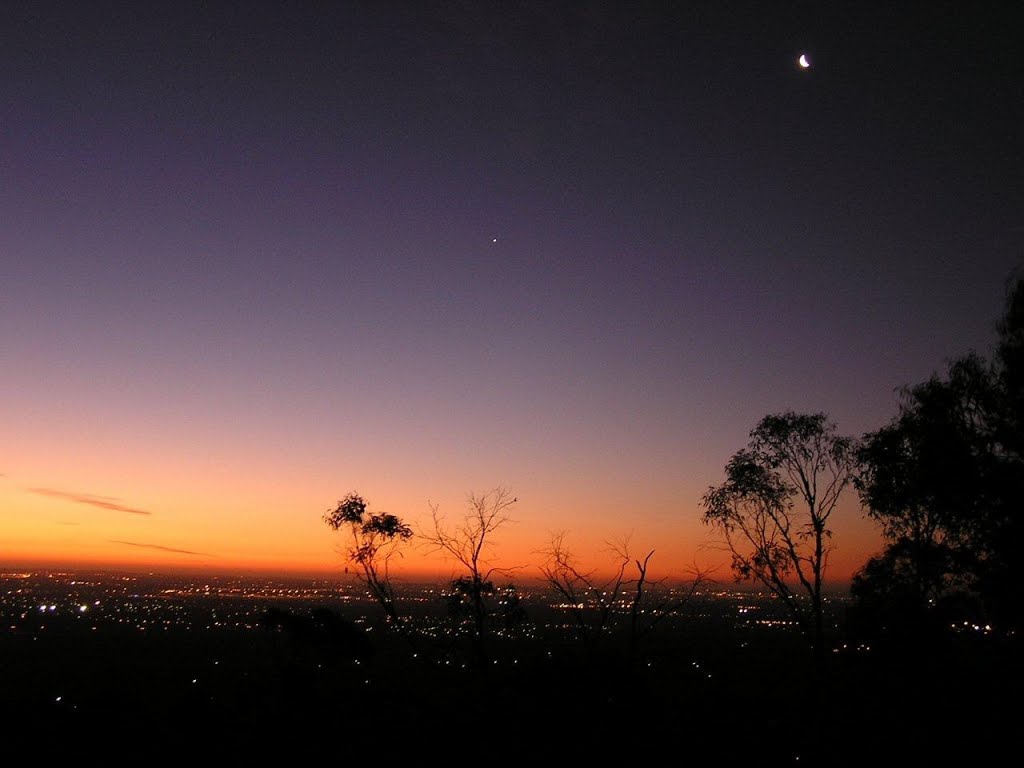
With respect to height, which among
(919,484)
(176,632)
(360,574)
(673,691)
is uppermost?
(919,484)

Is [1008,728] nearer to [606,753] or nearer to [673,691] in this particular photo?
[606,753]

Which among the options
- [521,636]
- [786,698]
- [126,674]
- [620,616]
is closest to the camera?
[786,698]

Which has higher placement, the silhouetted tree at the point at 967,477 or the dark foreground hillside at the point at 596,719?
the silhouetted tree at the point at 967,477

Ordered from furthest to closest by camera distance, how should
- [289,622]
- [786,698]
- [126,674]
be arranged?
[126,674] < [289,622] < [786,698]

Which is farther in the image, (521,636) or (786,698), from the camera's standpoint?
(521,636)

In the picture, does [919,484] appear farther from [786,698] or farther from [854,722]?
[786,698]

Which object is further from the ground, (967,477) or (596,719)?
(967,477)

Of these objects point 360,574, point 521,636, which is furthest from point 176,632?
point 360,574

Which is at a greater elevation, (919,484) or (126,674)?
(919,484)

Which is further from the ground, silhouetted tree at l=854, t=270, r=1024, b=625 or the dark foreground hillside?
silhouetted tree at l=854, t=270, r=1024, b=625
